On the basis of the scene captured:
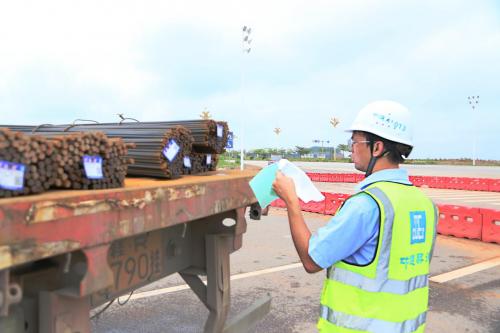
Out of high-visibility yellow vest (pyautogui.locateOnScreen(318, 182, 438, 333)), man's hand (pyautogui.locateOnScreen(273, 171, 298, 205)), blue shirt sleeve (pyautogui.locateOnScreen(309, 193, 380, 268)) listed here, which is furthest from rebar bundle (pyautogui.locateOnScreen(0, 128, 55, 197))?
high-visibility yellow vest (pyautogui.locateOnScreen(318, 182, 438, 333))

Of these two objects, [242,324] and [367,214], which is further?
[242,324]

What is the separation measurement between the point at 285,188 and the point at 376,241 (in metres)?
0.53

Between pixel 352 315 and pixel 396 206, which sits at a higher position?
pixel 396 206

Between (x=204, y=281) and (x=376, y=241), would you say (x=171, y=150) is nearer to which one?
(x=376, y=241)

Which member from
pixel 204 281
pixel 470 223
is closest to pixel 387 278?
pixel 204 281

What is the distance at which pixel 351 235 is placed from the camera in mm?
2139

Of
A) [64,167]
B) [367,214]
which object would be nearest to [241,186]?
[367,214]

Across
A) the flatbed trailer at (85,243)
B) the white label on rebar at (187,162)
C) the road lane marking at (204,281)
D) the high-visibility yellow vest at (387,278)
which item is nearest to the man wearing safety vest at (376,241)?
the high-visibility yellow vest at (387,278)

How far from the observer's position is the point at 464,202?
17.4m

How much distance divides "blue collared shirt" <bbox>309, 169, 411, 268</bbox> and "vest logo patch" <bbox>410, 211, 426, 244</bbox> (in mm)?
219

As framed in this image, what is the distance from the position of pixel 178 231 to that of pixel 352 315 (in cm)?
135

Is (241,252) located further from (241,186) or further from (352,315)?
(352,315)

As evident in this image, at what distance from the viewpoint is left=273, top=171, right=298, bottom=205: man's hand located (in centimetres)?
237

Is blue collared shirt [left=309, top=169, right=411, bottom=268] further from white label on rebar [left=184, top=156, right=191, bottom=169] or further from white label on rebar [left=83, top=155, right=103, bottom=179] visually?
white label on rebar [left=184, top=156, right=191, bottom=169]
